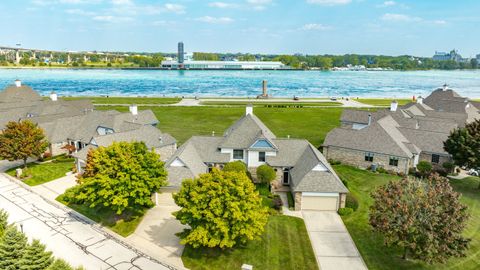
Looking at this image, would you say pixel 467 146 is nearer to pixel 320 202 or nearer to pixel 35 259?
pixel 320 202

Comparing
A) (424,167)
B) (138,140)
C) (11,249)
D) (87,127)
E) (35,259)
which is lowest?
(424,167)

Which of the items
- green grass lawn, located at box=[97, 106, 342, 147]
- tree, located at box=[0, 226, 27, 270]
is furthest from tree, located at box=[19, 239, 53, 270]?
green grass lawn, located at box=[97, 106, 342, 147]

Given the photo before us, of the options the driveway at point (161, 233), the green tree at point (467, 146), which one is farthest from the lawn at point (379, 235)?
the driveway at point (161, 233)

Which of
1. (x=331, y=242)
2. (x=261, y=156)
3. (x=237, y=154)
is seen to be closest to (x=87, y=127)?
(x=237, y=154)

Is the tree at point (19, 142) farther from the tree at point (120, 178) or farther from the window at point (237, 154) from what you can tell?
the window at point (237, 154)

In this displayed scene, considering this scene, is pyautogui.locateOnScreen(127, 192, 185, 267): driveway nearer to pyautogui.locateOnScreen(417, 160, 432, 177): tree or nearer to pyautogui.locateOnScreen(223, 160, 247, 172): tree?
A: pyautogui.locateOnScreen(223, 160, 247, 172): tree

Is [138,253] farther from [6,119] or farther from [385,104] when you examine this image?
[385,104]
